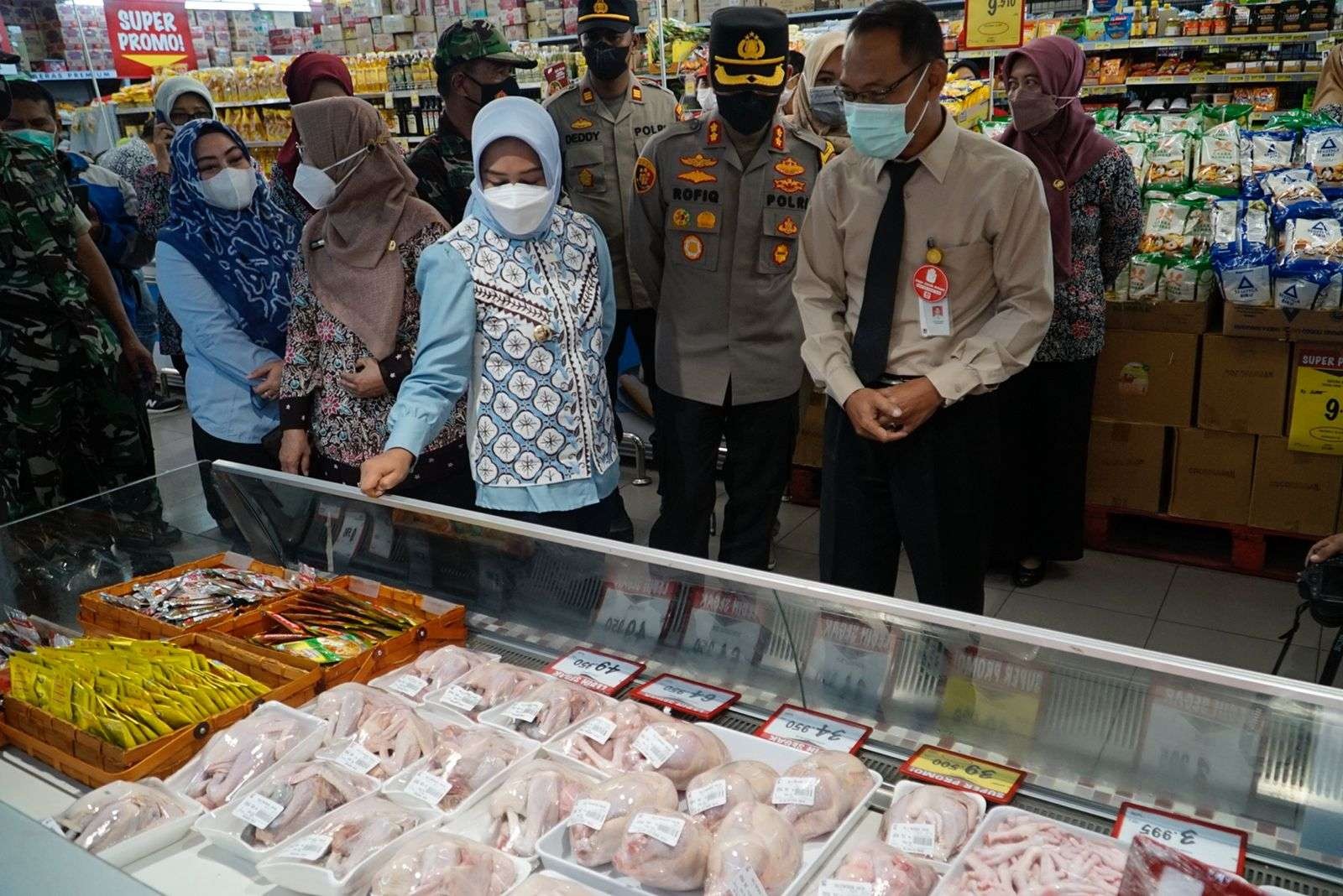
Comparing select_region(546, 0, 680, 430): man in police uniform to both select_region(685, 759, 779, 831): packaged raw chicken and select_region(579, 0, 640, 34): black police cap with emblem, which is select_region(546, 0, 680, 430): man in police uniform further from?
select_region(685, 759, 779, 831): packaged raw chicken

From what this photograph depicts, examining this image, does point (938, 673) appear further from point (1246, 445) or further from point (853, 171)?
point (1246, 445)

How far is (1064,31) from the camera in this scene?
587 cm

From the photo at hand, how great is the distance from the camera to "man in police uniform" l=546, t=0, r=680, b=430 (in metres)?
3.59

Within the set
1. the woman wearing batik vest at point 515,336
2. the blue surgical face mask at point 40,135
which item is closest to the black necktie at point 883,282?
the woman wearing batik vest at point 515,336

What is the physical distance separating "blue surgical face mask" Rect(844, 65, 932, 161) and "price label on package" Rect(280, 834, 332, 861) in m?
1.63

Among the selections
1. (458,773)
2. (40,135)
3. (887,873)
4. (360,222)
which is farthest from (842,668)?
(40,135)

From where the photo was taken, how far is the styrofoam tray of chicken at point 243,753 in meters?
1.41

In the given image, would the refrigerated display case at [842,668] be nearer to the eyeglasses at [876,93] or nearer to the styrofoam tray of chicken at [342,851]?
the styrofoam tray of chicken at [342,851]

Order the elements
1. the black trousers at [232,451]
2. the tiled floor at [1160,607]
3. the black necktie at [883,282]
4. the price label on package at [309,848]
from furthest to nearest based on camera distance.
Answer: the tiled floor at [1160,607]
the black trousers at [232,451]
the black necktie at [883,282]
the price label on package at [309,848]

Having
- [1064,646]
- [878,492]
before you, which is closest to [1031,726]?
[1064,646]

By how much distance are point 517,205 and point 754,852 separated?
1399 millimetres

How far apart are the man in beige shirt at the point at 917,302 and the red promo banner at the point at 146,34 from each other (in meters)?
8.37

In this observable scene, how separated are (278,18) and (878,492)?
11.0 meters

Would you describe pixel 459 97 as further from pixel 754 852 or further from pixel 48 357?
pixel 754 852
